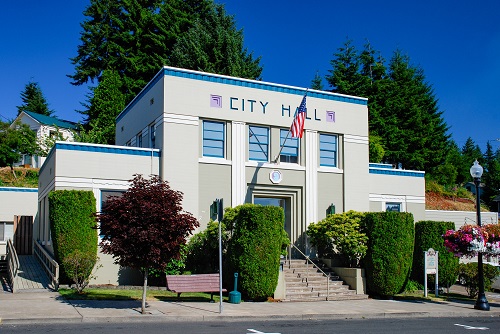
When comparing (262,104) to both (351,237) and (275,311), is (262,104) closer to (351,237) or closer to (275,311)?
(351,237)

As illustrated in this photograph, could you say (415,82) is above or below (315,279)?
above

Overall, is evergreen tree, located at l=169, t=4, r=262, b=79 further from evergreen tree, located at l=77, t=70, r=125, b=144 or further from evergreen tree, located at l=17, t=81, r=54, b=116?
evergreen tree, located at l=17, t=81, r=54, b=116

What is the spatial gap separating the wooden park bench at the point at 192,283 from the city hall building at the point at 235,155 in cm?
428

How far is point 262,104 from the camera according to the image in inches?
974

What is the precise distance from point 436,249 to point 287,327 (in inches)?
430

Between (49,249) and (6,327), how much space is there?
11.5 meters

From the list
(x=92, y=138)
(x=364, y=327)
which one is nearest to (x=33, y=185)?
(x=92, y=138)

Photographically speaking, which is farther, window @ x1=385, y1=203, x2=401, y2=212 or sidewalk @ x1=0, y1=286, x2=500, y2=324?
window @ x1=385, y1=203, x2=401, y2=212

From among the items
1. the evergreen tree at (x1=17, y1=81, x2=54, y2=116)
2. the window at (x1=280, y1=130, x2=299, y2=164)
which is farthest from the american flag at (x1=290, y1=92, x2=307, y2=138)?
the evergreen tree at (x1=17, y1=81, x2=54, y2=116)

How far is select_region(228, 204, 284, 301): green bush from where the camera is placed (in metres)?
19.0

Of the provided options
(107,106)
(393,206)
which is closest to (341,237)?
(393,206)

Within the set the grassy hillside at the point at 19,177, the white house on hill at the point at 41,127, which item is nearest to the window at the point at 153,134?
the grassy hillside at the point at 19,177

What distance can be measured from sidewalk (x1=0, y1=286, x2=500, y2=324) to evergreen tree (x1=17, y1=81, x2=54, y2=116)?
66.6 metres

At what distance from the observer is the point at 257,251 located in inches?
750
